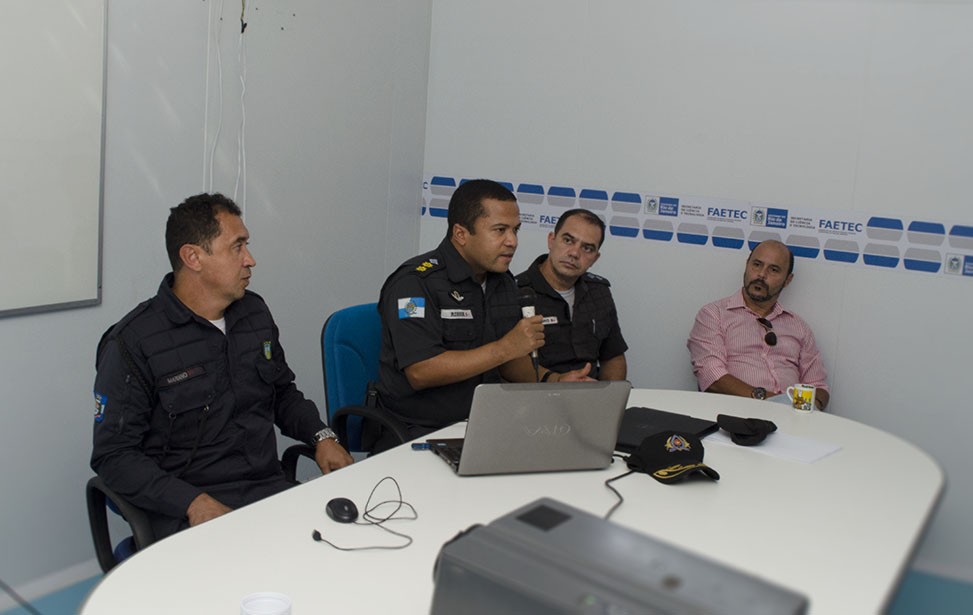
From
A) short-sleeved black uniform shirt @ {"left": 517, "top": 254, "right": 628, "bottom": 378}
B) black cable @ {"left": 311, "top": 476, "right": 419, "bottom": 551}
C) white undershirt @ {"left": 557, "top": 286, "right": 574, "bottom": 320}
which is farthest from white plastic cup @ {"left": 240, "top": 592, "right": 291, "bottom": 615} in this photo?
white undershirt @ {"left": 557, "top": 286, "right": 574, "bottom": 320}

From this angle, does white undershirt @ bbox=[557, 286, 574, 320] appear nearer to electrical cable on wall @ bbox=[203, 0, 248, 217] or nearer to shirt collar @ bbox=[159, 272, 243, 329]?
electrical cable on wall @ bbox=[203, 0, 248, 217]

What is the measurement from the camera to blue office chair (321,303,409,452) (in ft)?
9.92

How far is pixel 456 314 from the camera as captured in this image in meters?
3.02

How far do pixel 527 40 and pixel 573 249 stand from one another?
1427 mm

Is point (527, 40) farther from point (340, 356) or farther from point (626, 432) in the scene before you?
point (626, 432)

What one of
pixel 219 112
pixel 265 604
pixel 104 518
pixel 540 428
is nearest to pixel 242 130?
pixel 219 112

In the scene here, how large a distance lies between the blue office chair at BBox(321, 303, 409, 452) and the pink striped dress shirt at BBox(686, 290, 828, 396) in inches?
62.6

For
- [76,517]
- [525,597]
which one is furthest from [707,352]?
[525,597]

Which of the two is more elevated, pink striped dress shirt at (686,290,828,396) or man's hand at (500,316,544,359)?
man's hand at (500,316,544,359)

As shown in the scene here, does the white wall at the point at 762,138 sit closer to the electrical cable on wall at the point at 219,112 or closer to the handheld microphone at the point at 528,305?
the handheld microphone at the point at 528,305

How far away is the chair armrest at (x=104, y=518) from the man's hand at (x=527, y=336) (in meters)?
1.05

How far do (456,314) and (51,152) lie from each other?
4.47ft

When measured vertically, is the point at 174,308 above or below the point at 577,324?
above

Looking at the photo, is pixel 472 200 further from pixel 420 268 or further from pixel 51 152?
pixel 51 152
